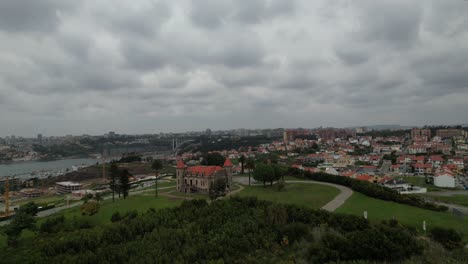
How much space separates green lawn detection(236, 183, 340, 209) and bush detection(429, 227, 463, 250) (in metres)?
9.90

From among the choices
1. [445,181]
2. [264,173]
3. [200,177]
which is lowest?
[445,181]

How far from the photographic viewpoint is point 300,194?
1161 inches

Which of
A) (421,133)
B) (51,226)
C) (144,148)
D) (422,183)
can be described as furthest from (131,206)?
(144,148)

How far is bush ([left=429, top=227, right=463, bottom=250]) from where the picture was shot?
1419 cm

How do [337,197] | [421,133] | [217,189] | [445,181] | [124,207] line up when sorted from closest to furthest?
[124,207]
[337,197]
[217,189]
[445,181]
[421,133]

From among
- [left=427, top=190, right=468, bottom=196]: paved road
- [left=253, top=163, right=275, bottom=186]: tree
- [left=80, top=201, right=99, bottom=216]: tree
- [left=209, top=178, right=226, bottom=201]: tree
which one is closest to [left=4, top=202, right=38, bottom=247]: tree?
[left=80, top=201, right=99, bottom=216]: tree

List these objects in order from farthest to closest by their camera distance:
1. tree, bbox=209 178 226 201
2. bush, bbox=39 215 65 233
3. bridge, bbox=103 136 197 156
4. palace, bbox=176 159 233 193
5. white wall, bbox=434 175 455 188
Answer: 1. bridge, bbox=103 136 197 156
2. white wall, bbox=434 175 455 188
3. palace, bbox=176 159 233 193
4. tree, bbox=209 178 226 201
5. bush, bbox=39 215 65 233

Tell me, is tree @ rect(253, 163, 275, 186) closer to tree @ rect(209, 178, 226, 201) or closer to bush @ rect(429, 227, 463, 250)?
tree @ rect(209, 178, 226, 201)

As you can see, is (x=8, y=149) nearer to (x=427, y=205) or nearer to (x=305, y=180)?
(x=305, y=180)

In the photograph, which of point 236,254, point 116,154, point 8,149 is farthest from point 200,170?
point 8,149

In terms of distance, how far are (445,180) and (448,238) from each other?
94.0 ft

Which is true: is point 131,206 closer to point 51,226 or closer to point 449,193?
point 51,226

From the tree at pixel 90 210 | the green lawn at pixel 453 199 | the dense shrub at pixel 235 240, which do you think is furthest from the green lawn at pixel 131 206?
the green lawn at pixel 453 199

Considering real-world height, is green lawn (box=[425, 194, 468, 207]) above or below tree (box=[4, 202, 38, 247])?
below
